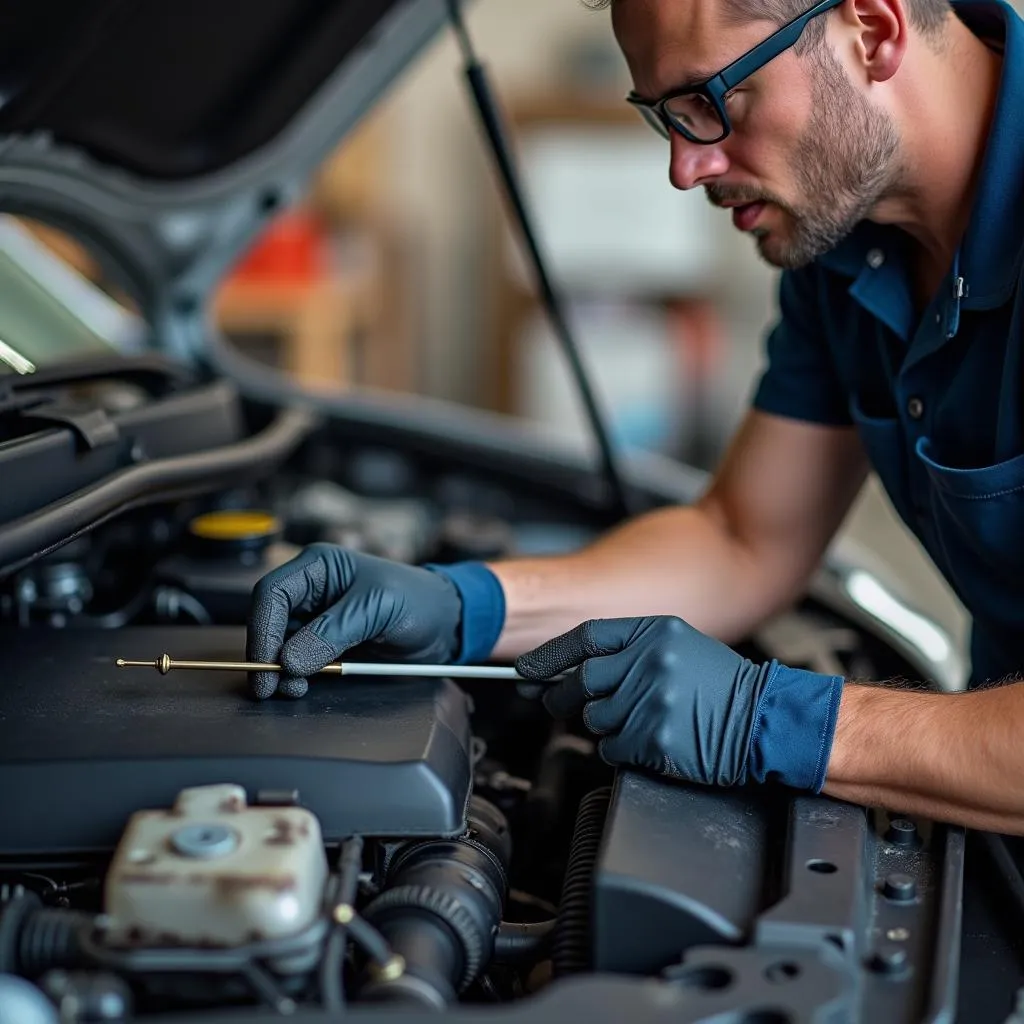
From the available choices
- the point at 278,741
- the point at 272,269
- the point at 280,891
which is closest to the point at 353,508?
the point at 278,741

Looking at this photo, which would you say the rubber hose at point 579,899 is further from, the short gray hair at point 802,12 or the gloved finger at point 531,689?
the short gray hair at point 802,12

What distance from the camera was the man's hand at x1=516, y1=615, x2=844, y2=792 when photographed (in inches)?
35.9

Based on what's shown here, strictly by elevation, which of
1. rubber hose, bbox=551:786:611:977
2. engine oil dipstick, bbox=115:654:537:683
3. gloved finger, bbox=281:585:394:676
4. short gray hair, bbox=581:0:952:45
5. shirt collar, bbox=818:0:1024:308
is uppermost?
short gray hair, bbox=581:0:952:45

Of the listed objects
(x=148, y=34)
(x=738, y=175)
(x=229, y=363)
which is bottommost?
(x=229, y=363)

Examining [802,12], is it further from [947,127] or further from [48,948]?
[48,948]

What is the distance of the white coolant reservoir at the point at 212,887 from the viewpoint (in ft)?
2.30

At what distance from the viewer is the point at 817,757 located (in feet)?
3.00

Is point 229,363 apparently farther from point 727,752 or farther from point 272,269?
point 272,269

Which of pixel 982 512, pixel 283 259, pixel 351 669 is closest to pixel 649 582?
pixel 982 512

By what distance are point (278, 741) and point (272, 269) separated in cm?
350

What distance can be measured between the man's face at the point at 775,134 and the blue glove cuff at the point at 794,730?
1.51 feet

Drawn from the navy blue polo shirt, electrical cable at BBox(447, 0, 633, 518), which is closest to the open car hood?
electrical cable at BBox(447, 0, 633, 518)

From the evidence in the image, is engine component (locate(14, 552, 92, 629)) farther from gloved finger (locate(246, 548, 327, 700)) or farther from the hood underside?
the hood underside

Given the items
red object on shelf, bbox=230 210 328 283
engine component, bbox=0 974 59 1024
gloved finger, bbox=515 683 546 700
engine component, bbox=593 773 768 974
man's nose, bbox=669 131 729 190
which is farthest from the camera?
red object on shelf, bbox=230 210 328 283
